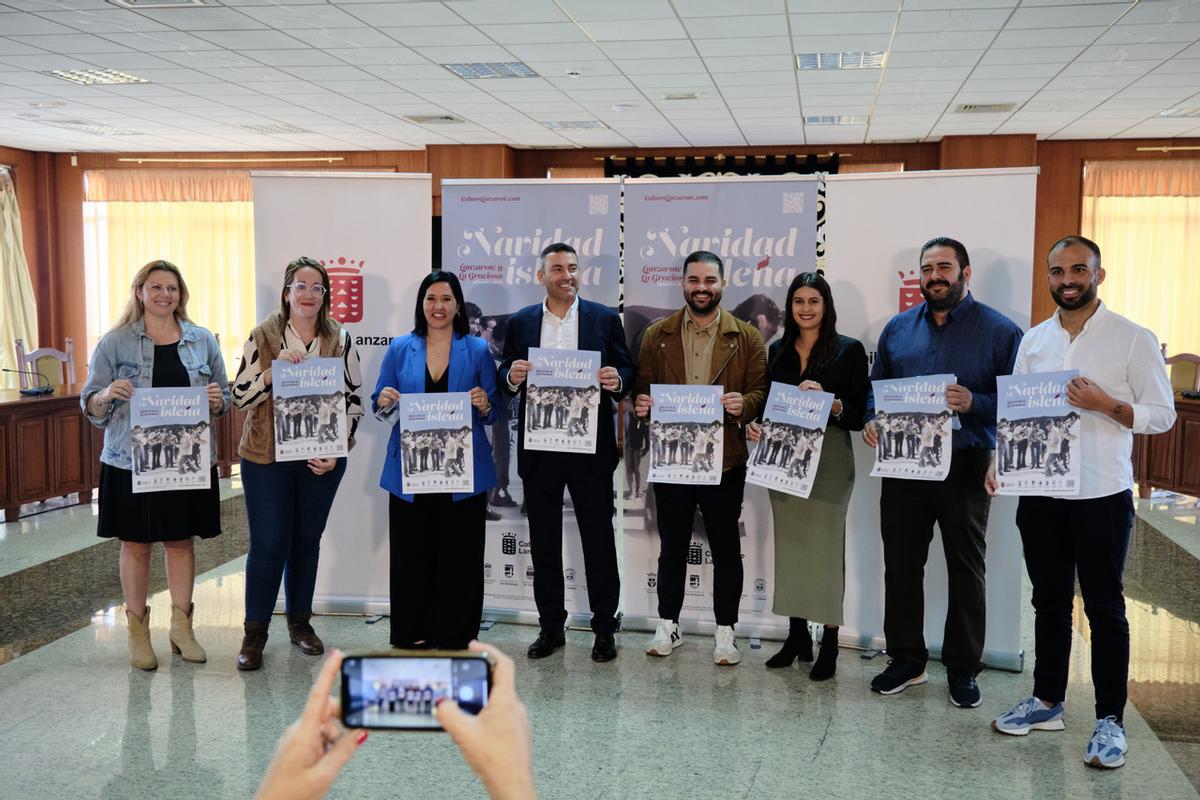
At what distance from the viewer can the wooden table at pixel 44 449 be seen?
6.78 metres

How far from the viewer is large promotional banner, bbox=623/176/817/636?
425 cm

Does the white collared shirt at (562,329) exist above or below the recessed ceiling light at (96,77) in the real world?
below

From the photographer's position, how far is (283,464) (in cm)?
394

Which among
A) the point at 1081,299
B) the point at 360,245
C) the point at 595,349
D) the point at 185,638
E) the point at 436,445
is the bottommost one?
the point at 185,638

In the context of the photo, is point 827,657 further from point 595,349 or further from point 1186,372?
point 1186,372

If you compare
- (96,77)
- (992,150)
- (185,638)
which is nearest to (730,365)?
(185,638)

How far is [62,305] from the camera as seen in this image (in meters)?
13.9

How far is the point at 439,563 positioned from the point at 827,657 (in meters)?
1.65

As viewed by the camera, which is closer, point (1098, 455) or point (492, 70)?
point (1098, 455)

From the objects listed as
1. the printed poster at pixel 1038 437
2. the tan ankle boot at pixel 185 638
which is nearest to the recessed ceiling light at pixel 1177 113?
the printed poster at pixel 1038 437

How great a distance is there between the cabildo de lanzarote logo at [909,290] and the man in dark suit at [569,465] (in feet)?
3.98

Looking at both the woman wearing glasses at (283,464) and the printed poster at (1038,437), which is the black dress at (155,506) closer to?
the woman wearing glasses at (283,464)

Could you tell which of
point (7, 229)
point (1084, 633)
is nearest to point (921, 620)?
point (1084, 633)

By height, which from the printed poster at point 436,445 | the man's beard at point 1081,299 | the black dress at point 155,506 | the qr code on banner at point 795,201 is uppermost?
the qr code on banner at point 795,201
